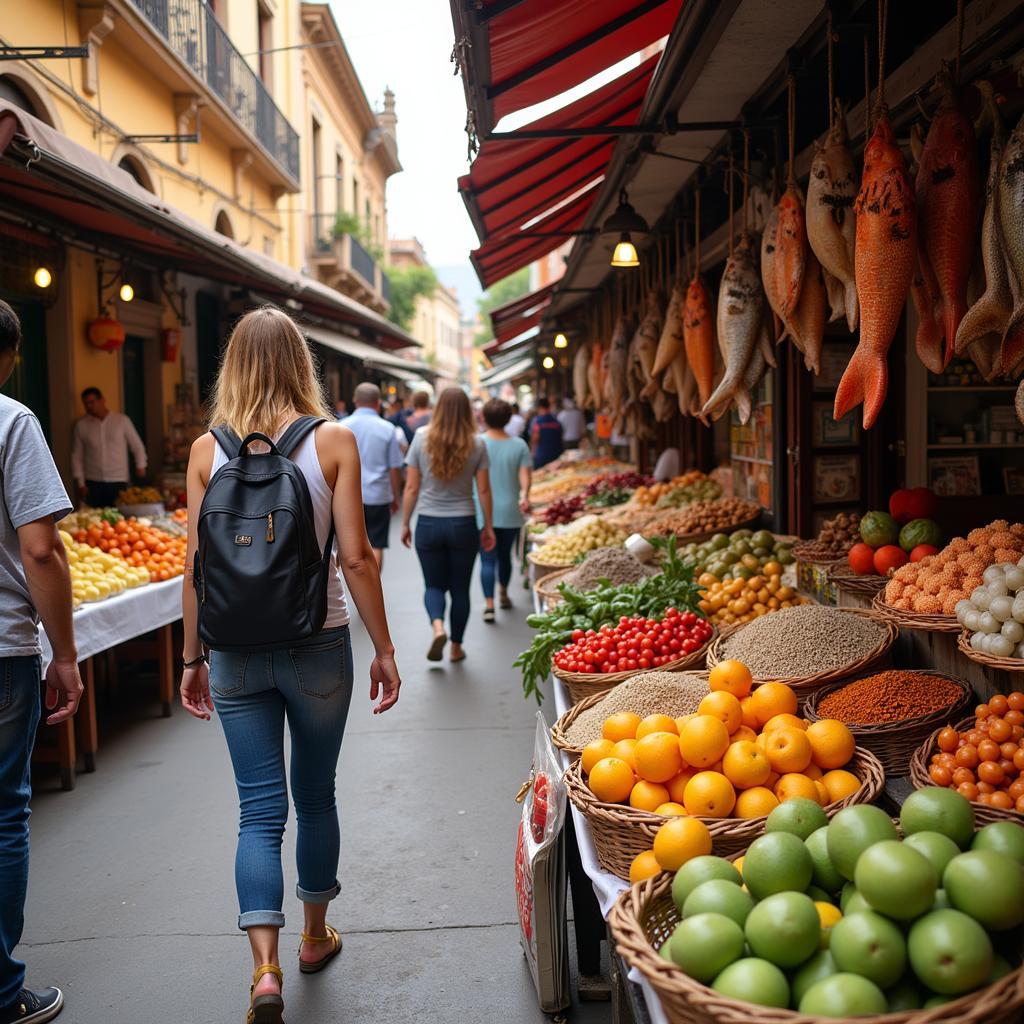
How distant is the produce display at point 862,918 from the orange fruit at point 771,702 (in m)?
0.97

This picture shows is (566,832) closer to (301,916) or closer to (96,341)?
(301,916)

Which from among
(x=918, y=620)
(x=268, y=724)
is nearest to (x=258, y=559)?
(x=268, y=724)

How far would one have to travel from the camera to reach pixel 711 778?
256 cm

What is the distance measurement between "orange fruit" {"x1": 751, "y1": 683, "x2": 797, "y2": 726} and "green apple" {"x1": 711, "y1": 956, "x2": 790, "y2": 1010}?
131cm

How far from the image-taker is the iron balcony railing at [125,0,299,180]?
1290 cm

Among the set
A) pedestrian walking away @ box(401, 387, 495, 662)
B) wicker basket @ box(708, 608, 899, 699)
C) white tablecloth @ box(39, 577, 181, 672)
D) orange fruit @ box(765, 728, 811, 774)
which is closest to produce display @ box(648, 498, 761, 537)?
pedestrian walking away @ box(401, 387, 495, 662)

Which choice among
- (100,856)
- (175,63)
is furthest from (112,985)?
(175,63)

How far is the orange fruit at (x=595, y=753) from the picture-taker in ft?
9.37

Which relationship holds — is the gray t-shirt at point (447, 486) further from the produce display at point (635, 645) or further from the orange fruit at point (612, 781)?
the orange fruit at point (612, 781)

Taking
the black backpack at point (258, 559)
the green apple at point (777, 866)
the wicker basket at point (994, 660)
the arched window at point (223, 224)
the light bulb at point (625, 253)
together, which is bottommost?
the green apple at point (777, 866)

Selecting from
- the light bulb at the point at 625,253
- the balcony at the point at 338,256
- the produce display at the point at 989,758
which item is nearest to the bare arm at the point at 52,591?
the produce display at the point at 989,758

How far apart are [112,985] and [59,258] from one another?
789 centimetres

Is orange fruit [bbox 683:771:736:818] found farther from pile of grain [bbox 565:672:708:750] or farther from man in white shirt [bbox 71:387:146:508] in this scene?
man in white shirt [bbox 71:387:146:508]

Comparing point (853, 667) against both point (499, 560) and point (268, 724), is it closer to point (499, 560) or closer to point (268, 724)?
point (268, 724)
